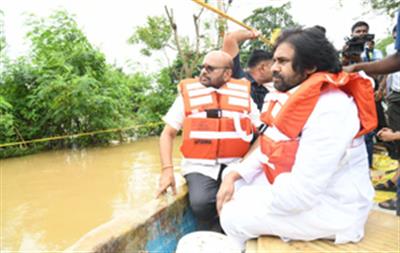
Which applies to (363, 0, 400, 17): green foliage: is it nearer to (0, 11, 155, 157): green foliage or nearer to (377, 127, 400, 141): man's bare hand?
(0, 11, 155, 157): green foliage

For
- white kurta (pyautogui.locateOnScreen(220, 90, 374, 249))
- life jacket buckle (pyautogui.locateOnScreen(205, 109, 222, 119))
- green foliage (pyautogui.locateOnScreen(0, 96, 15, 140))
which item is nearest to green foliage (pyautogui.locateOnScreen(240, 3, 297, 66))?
green foliage (pyautogui.locateOnScreen(0, 96, 15, 140))

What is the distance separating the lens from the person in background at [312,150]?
1244 mm

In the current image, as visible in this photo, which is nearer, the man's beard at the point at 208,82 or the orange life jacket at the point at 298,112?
the orange life jacket at the point at 298,112

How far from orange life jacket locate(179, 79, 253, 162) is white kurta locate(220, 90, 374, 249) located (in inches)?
28.5

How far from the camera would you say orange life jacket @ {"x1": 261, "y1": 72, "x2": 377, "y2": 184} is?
1.28m

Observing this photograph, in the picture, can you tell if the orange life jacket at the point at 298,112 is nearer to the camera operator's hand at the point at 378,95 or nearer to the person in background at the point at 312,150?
the person in background at the point at 312,150

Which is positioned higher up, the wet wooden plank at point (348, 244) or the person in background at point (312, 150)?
the person in background at point (312, 150)

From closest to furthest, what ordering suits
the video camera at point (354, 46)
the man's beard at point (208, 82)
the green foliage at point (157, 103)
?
the man's beard at point (208, 82)
the video camera at point (354, 46)
the green foliage at point (157, 103)

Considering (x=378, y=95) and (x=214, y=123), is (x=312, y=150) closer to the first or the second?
(x=214, y=123)

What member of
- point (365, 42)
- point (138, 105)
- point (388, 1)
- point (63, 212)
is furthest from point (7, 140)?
point (388, 1)

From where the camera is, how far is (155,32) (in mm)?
15125

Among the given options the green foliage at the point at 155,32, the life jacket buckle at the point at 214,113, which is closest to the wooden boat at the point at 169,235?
the life jacket buckle at the point at 214,113

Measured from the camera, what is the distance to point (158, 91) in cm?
1445

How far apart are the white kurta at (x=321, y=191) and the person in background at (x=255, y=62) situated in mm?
1368
